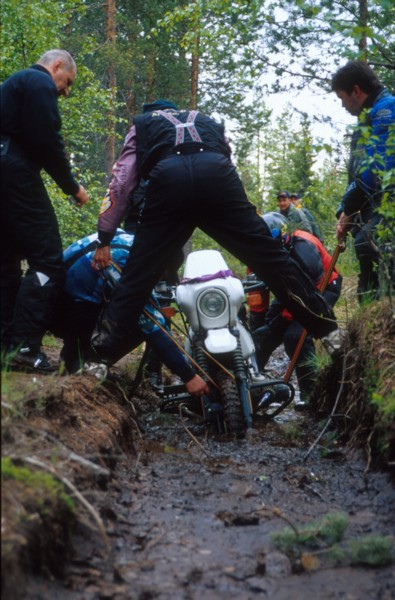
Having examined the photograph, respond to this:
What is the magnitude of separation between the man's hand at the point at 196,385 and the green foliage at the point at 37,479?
91.5 inches

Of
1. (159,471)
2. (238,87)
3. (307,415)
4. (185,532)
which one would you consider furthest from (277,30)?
(238,87)

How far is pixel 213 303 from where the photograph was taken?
5.04 m

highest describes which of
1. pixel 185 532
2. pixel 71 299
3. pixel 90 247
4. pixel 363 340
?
pixel 90 247

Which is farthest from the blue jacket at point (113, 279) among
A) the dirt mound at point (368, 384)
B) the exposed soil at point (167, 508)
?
the dirt mound at point (368, 384)

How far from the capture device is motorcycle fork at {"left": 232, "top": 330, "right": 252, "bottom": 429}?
480cm

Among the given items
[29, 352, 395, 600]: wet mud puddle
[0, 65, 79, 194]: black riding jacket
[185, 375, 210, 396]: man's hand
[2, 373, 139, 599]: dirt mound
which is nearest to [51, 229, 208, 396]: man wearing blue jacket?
[185, 375, 210, 396]: man's hand

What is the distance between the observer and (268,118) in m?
26.8

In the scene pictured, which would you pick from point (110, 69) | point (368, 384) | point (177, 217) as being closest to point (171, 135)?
point (177, 217)

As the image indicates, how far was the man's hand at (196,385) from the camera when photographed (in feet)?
15.7

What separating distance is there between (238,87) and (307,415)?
2107 cm

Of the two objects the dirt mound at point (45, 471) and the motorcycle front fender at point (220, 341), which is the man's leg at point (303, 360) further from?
the dirt mound at point (45, 471)

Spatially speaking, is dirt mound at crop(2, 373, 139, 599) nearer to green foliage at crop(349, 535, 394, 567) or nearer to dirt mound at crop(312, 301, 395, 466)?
green foliage at crop(349, 535, 394, 567)

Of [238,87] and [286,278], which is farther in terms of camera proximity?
[238,87]

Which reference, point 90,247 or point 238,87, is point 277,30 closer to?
point 90,247
